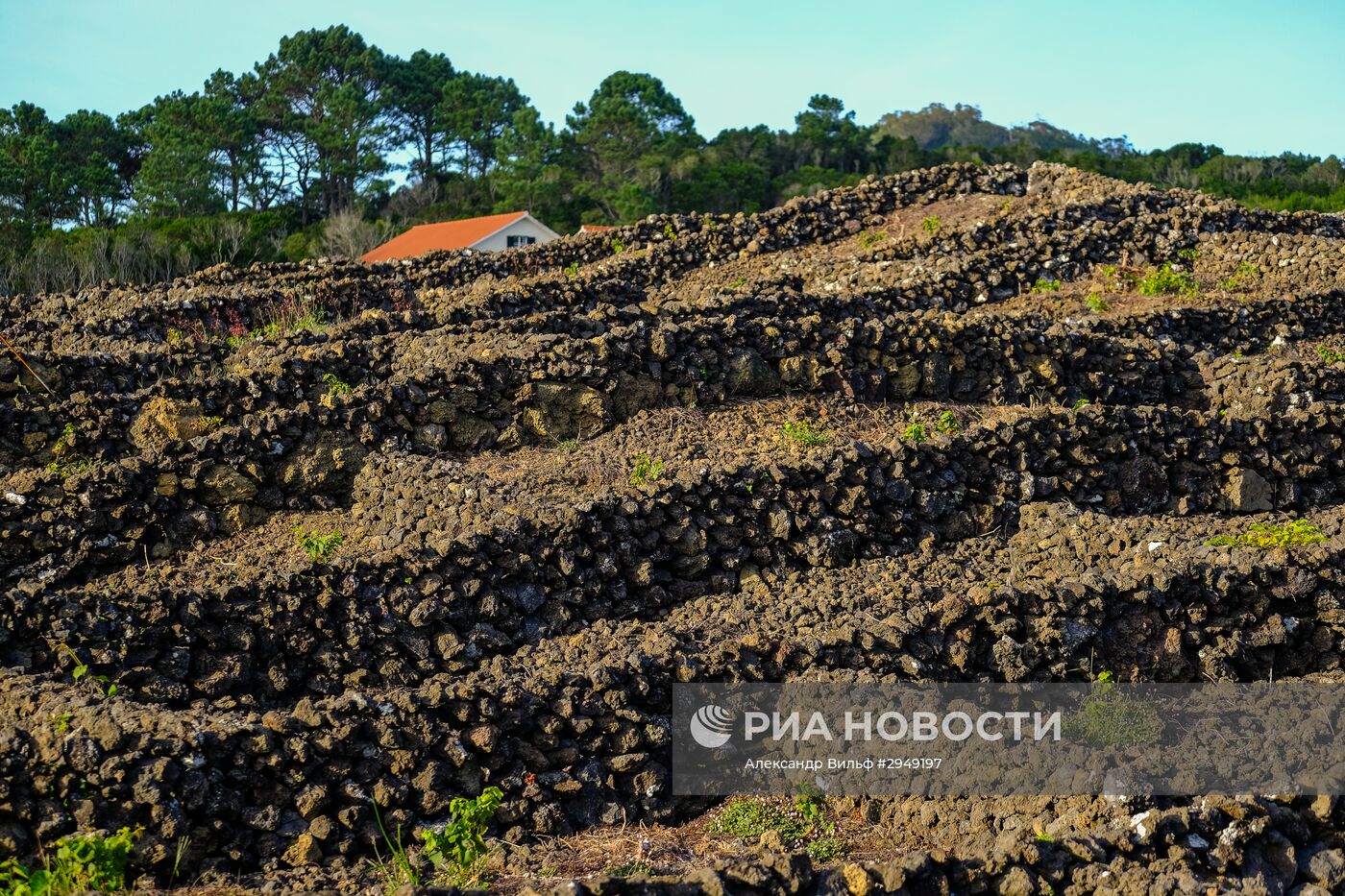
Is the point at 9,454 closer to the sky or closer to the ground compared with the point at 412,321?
closer to the ground

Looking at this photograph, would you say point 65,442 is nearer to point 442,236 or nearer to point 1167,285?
point 1167,285

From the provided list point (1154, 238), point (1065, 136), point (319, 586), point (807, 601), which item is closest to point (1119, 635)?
point (807, 601)

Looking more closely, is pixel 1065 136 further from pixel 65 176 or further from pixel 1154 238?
pixel 1154 238

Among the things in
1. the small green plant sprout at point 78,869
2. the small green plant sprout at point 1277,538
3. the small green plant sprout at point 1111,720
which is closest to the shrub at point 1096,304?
the small green plant sprout at point 1277,538

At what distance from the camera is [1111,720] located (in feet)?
21.1

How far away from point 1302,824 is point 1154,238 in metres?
13.5

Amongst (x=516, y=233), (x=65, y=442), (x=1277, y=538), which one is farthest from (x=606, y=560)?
(x=516, y=233)

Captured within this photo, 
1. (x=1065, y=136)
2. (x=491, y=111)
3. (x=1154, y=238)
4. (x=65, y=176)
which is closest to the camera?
(x=1154, y=238)

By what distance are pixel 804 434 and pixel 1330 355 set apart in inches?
275

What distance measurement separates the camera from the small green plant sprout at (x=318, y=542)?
27.0 ft

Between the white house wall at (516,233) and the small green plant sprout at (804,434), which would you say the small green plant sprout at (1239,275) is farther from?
the white house wall at (516,233)

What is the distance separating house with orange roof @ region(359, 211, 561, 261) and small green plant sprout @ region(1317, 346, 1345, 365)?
20198 mm

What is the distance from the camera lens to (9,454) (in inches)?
380

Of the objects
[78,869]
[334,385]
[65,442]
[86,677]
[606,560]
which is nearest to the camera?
[78,869]
